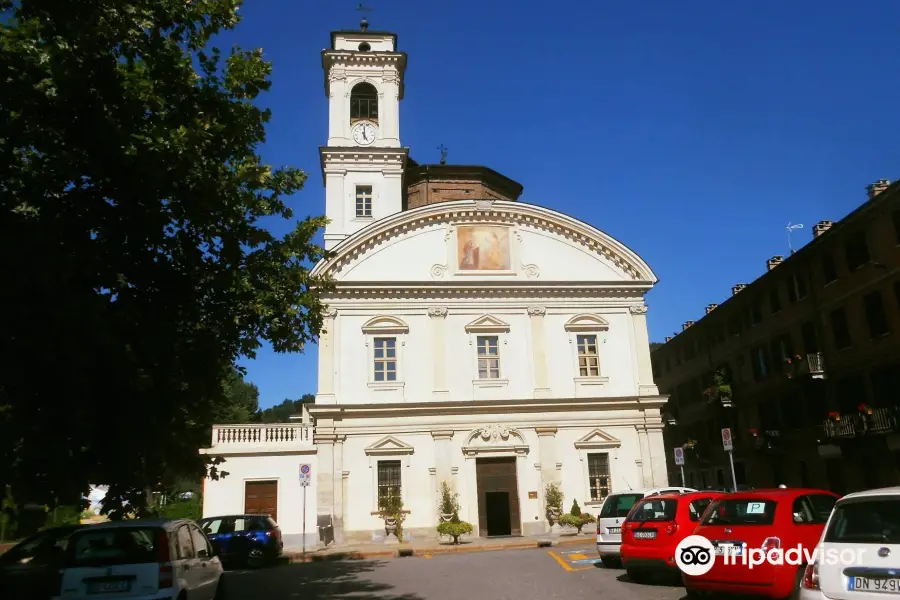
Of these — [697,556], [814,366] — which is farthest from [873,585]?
[814,366]

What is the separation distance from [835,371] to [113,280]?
1118 inches

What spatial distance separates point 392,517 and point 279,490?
16.3 ft

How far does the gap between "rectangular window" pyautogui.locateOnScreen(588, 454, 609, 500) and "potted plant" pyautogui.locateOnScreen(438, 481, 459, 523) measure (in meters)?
5.54

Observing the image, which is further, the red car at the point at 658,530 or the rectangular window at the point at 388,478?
the rectangular window at the point at 388,478

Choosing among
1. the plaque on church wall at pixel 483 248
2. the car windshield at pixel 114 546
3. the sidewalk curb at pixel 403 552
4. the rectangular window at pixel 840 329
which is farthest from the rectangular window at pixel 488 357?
the car windshield at pixel 114 546

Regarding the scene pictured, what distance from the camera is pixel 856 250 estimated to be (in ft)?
89.0

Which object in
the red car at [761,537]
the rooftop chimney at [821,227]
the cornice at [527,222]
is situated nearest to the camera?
the red car at [761,537]

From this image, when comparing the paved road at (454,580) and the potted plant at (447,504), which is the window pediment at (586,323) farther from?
the paved road at (454,580)

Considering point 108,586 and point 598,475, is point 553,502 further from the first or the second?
point 108,586

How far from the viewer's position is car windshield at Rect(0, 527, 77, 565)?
1257 cm

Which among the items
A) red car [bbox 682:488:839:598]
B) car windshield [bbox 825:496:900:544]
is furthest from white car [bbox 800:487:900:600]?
red car [bbox 682:488:839:598]

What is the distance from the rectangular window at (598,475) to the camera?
26578mm

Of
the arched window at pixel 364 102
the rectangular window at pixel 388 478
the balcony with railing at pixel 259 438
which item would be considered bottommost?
the rectangular window at pixel 388 478

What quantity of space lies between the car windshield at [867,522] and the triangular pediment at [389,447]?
1975 cm
